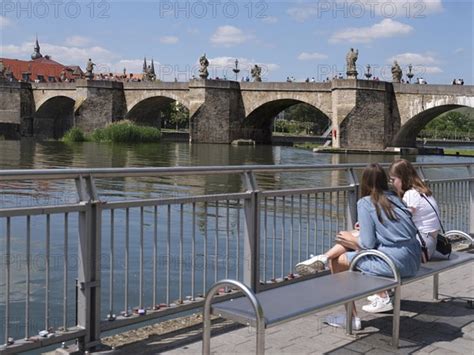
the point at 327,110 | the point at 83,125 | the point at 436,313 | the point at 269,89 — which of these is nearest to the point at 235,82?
the point at 269,89

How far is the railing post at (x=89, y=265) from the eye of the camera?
165 inches

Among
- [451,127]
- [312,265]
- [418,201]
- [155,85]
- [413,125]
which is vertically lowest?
[312,265]

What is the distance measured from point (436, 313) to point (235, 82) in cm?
4941

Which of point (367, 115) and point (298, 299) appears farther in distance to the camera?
point (367, 115)

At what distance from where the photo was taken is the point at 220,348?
14.1 ft

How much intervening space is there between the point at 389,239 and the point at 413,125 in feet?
145

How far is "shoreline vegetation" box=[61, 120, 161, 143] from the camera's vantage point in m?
51.2

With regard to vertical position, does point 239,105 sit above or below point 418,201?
above

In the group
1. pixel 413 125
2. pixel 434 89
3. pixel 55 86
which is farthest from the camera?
pixel 55 86

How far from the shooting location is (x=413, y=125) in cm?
4725

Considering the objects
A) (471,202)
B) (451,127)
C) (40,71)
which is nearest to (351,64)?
(471,202)

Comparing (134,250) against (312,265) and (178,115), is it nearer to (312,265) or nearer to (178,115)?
(312,265)

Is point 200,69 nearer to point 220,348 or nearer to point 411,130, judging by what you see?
point 411,130

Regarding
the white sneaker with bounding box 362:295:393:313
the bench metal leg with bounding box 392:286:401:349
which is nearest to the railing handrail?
the white sneaker with bounding box 362:295:393:313
